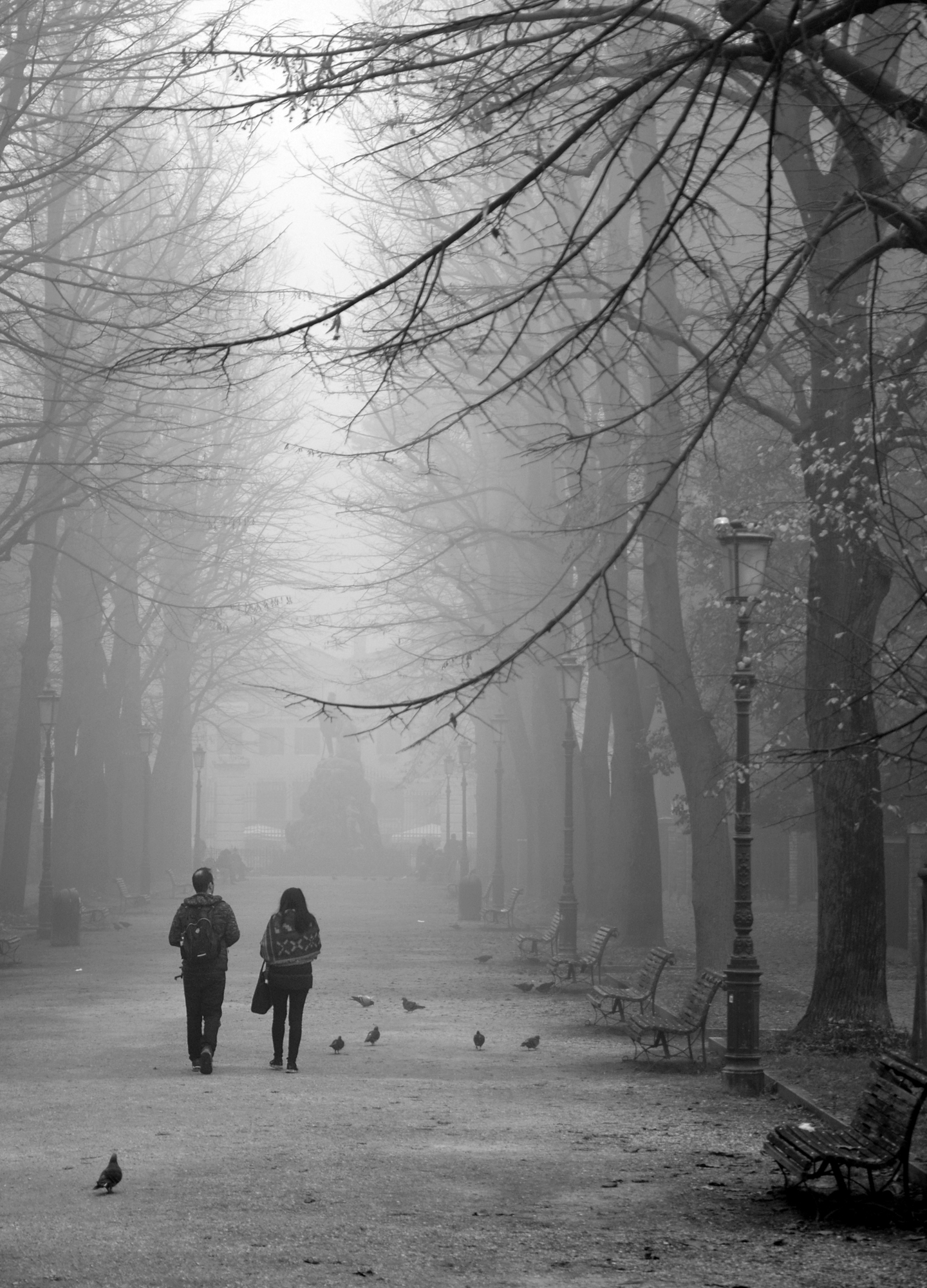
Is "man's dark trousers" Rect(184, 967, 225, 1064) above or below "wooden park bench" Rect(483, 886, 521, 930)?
below

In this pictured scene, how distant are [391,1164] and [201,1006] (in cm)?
475

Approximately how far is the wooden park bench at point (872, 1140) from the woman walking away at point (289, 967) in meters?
5.96

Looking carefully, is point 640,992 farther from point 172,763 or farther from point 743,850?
point 172,763

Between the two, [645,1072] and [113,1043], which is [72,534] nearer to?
[113,1043]

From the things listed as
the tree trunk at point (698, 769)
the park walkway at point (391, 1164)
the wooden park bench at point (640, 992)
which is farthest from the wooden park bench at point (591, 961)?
the park walkway at point (391, 1164)

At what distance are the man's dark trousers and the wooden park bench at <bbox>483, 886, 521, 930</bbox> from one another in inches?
756

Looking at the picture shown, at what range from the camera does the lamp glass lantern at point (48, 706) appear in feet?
100

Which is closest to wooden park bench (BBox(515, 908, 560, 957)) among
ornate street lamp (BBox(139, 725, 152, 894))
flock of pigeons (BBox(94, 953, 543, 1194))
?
flock of pigeons (BBox(94, 953, 543, 1194))

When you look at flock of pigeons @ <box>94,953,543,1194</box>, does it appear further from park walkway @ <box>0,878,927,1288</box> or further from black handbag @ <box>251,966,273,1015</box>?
black handbag @ <box>251,966,273,1015</box>

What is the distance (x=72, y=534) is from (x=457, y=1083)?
87.2 feet

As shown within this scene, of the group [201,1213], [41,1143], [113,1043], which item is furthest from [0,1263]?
[113,1043]

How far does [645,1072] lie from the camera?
49.5 ft

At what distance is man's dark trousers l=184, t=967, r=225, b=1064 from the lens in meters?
14.8

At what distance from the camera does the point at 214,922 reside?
14.8m
